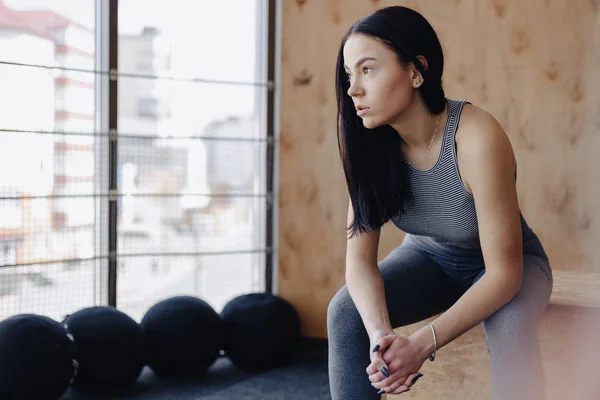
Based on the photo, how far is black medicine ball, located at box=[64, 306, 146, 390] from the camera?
7.25 ft

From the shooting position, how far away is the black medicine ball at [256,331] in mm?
2549

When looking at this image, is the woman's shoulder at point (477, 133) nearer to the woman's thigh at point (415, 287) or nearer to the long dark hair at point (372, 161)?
the long dark hair at point (372, 161)

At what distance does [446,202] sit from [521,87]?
167cm

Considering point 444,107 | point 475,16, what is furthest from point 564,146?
point 444,107

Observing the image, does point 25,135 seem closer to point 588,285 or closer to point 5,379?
point 5,379

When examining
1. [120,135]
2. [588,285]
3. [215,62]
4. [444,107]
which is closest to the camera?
[444,107]

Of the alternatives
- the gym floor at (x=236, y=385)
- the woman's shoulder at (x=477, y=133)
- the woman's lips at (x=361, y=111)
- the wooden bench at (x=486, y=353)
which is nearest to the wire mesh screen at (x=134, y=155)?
the gym floor at (x=236, y=385)

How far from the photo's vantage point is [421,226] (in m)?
1.35

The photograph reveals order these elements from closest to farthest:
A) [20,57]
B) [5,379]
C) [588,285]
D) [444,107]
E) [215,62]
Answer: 1. [444,107]
2. [588,285]
3. [5,379]
4. [20,57]
5. [215,62]

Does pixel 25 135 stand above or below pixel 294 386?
above

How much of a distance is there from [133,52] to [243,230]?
2.91ft

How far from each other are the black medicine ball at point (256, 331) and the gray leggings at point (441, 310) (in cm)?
121

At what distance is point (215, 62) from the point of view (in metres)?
2.78

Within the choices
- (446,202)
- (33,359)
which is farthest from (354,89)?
(33,359)
